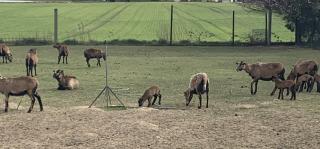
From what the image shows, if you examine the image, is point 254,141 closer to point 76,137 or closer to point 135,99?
point 76,137

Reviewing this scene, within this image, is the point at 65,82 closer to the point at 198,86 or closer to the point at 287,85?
the point at 198,86

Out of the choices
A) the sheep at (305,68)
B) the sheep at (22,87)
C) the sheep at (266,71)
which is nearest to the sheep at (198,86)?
the sheep at (266,71)

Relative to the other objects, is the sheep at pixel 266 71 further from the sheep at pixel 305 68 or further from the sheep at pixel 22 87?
the sheep at pixel 22 87

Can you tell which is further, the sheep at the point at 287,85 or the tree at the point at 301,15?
the tree at the point at 301,15

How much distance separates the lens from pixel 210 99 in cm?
2047

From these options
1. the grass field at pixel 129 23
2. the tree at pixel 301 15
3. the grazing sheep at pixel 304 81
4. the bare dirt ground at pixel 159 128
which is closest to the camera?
the bare dirt ground at pixel 159 128

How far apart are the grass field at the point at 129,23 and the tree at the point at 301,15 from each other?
419 cm

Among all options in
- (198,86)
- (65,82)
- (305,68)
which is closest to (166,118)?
(198,86)

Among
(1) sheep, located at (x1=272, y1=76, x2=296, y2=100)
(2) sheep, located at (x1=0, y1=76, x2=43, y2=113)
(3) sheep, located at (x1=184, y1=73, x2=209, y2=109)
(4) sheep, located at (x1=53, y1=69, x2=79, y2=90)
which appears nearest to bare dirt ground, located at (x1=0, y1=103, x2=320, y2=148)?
(2) sheep, located at (x1=0, y1=76, x2=43, y2=113)

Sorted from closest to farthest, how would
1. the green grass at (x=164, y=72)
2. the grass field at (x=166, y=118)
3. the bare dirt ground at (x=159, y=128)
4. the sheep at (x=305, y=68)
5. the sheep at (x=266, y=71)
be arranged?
1. the bare dirt ground at (x=159, y=128)
2. the grass field at (x=166, y=118)
3. the green grass at (x=164, y=72)
4. the sheep at (x=266, y=71)
5. the sheep at (x=305, y=68)

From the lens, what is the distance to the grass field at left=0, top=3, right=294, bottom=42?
5629 centimetres

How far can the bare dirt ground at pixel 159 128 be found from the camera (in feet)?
45.0

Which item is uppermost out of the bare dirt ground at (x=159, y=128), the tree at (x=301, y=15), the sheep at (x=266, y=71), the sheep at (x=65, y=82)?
the tree at (x=301, y=15)

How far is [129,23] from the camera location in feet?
220
